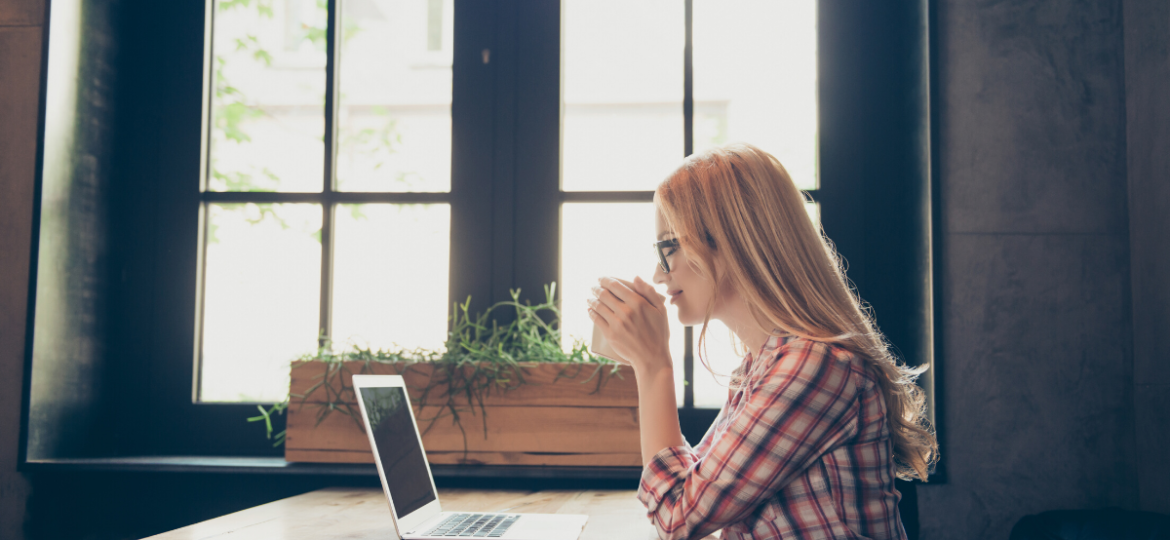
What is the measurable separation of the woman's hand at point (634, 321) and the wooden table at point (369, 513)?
298 mm

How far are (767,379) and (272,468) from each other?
127 cm

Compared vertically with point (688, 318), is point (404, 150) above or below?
above

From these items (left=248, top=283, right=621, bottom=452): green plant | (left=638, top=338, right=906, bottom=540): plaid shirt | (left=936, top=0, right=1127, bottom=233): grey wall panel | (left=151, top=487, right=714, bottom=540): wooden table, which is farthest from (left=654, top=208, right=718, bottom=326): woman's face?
(left=936, top=0, right=1127, bottom=233): grey wall panel

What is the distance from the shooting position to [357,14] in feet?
6.47

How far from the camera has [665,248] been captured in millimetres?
1036

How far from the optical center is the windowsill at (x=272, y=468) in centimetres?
153

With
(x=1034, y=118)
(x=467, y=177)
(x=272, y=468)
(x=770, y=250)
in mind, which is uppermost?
(x=1034, y=118)

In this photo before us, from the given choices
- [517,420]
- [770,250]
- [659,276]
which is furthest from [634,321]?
[517,420]

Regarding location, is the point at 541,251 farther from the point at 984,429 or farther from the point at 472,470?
the point at 984,429

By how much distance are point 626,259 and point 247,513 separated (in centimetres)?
108

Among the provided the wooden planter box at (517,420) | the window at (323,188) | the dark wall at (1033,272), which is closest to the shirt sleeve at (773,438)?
the wooden planter box at (517,420)

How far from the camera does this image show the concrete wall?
167 cm

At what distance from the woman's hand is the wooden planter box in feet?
1.51

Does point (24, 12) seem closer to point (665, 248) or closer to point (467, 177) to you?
point (467, 177)
